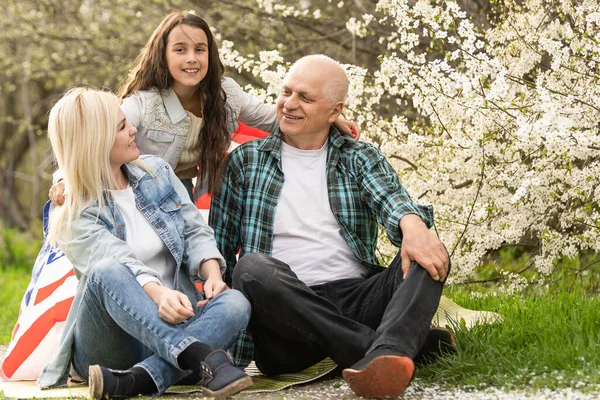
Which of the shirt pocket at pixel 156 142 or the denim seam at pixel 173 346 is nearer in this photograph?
the denim seam at pixel 173 346

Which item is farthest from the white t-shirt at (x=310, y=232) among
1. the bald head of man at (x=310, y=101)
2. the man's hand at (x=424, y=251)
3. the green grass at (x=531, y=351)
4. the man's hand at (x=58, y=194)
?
the man's hand at (x=58, y=194)

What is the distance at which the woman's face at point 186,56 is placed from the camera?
3.75 m

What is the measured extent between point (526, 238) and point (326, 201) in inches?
56.0

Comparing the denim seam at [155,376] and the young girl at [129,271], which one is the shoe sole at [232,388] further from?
the denim seam at [155,376]

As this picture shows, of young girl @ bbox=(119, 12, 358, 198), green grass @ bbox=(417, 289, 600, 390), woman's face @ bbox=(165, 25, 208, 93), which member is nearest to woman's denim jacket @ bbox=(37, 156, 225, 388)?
young girl @ bbox=(119, 12, 358, 198)

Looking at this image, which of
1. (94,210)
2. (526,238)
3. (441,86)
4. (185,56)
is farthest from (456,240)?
(94,210)

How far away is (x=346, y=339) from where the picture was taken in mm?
2926

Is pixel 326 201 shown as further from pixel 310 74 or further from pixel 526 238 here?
pixel 526 238

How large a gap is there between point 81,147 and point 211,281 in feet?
2.21

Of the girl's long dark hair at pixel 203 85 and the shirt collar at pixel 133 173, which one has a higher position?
the girl's long dark hair at pixel 203 85

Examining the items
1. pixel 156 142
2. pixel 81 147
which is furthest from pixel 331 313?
pixel 156 142

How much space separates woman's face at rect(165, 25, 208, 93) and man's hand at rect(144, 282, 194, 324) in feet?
3.89

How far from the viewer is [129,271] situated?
2941 mm

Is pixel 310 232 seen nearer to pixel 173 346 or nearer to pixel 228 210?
pixel 228 210
